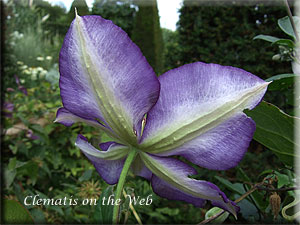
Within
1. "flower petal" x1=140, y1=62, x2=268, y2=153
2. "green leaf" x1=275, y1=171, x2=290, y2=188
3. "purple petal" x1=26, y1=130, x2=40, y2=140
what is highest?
"flower petal" x1=140, y1=62, x2=268, y2=153

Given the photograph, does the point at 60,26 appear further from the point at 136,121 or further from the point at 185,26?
the point at 136,121

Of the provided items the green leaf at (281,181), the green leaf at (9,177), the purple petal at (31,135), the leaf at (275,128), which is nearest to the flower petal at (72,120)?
the leaf at (275,128)

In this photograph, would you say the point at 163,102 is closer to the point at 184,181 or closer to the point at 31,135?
A: the point at 184,181

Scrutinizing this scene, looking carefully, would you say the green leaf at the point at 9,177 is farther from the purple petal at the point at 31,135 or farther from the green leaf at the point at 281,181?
the green leaf at the point at 281,181

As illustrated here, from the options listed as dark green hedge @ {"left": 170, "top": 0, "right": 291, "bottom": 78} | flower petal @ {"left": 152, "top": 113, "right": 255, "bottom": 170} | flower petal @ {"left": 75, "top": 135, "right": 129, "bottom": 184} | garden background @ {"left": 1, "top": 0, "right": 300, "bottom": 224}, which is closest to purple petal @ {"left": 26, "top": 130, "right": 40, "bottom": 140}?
garden background @ {"left": 1, "top": 0, "right": 300, "bottom": 224}

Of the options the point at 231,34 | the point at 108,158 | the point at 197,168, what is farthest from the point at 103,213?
the point at 231,34

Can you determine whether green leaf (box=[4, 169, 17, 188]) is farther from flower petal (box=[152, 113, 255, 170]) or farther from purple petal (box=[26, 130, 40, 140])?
flower petal (box=[152, 113, 255, 170])
